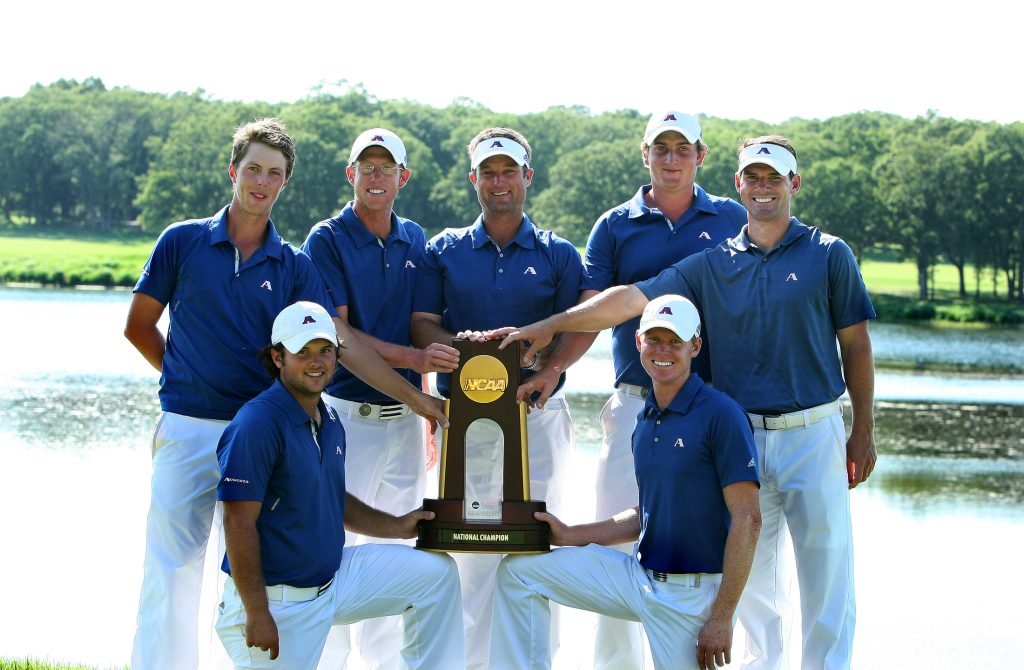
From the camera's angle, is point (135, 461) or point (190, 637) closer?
point (190, 637)

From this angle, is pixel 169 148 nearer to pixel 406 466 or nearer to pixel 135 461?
pixel 135 461

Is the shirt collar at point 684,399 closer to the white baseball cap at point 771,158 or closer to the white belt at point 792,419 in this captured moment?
the white belt at point 792,419

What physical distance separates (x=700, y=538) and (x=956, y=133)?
71.4 metres

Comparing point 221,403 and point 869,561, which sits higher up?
point 221,403

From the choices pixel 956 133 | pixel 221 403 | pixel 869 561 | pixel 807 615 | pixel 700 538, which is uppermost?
pixel 956 133

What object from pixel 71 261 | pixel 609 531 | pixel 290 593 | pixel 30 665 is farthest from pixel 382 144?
pixel 71 261

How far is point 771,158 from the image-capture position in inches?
223

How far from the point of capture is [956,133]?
232ft

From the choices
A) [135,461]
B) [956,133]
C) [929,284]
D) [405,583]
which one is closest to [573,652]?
[405,583]

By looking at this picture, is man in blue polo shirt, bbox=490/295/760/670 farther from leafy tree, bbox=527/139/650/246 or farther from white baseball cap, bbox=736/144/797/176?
leafy tree, bbox=527/139/650/246

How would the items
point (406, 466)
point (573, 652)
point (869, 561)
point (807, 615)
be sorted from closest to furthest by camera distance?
point (807, 615) < point (406, 466) < point (573, 652) < point (869, 561)

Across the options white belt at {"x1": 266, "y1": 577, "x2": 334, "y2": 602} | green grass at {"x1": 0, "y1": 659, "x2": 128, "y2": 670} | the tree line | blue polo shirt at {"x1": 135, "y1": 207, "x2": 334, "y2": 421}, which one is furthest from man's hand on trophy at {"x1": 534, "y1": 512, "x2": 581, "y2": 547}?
the tree line

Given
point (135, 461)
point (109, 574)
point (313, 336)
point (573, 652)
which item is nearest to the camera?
point (313, 336)

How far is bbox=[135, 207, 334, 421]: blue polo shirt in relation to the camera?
5504 mm
